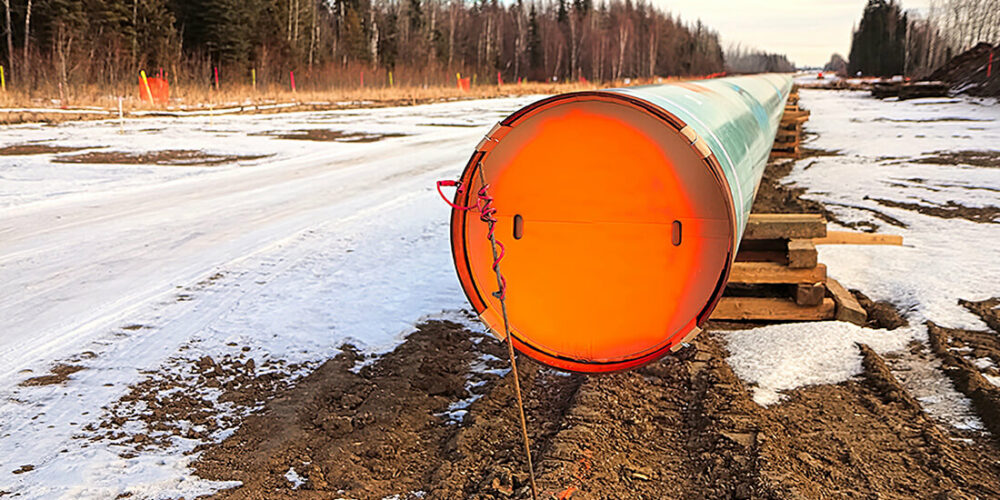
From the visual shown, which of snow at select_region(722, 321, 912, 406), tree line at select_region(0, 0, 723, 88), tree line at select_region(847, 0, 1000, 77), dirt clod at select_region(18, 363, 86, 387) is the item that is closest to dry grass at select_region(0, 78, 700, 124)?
tree line at select_region(0, 0, 723, 88)

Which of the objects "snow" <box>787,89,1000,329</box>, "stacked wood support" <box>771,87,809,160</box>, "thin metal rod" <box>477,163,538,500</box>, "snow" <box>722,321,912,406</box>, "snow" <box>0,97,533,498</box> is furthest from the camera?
"stacked wood support" <box>771,87,809,160</box>

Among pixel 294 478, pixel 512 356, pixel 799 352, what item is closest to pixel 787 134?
pixel 799 352

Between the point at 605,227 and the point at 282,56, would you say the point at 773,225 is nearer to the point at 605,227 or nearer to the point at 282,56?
the point at 605,227

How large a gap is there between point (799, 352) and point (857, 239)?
270cm

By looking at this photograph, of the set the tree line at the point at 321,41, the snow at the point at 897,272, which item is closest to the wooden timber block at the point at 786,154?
the snow at the point at 897,272

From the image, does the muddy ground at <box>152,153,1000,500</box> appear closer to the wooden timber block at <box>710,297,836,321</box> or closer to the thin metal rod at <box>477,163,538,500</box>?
the thin metal rod at <box>477,163,538,500</box>

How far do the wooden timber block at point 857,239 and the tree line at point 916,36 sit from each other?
5039 centimetres

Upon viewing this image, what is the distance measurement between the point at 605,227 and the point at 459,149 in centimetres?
1208

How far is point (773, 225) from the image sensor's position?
15.8 feet

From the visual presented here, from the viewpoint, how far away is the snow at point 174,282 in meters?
3.36

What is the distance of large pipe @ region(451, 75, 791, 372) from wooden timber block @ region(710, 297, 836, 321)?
5.23ft

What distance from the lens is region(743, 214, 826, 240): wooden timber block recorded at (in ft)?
15.6

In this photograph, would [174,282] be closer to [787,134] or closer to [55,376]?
[55,376]

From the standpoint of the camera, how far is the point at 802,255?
467 centimetres
